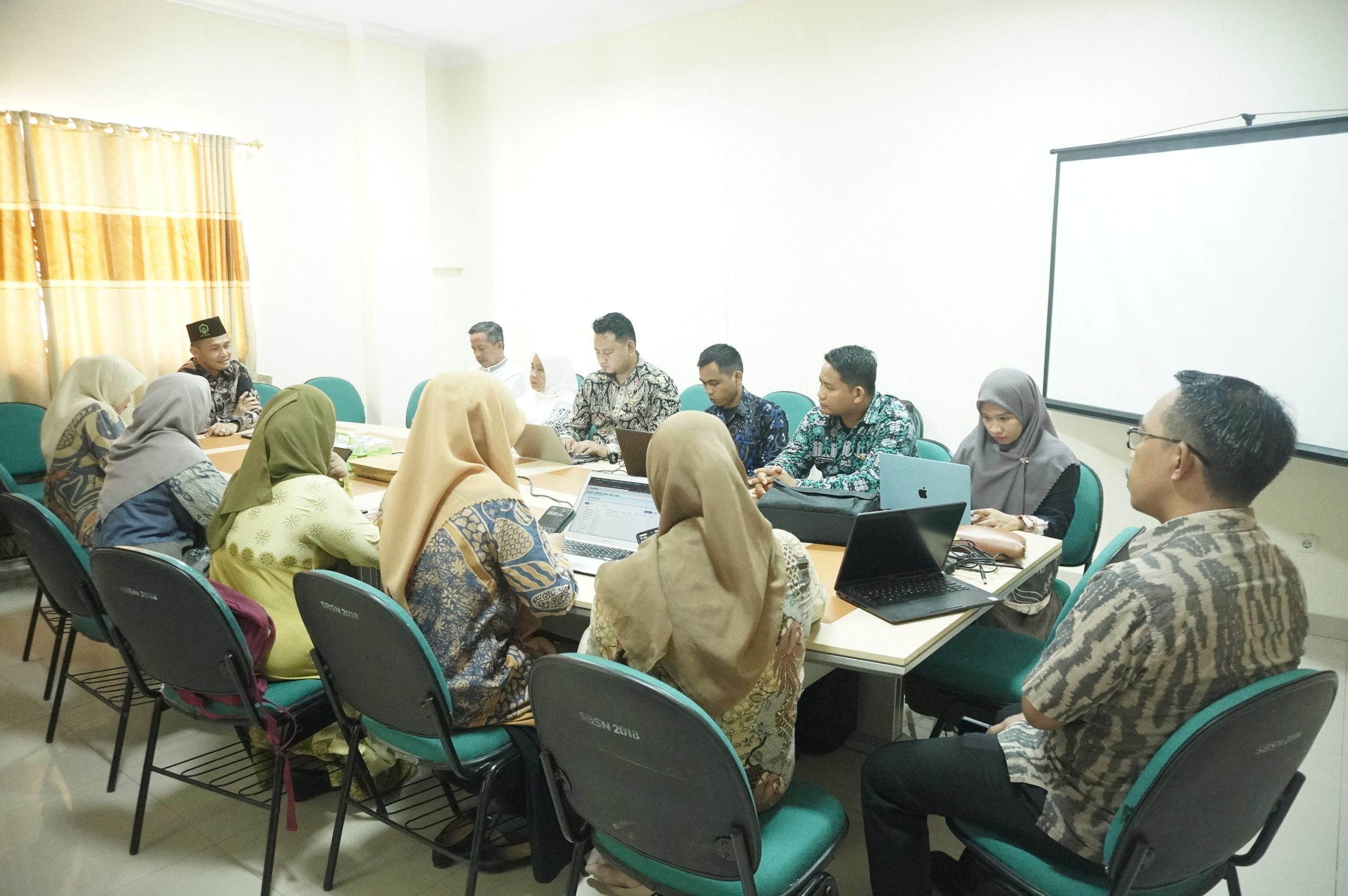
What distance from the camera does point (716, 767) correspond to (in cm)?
125

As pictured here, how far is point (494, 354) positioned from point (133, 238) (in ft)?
6.95

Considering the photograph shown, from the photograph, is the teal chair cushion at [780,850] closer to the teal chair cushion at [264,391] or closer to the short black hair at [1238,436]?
the short black hair at [1238,436]

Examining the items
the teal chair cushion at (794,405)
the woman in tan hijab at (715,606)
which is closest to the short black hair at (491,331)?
the teal chair cushion at (794,405)

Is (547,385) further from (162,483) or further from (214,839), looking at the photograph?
(214,839)

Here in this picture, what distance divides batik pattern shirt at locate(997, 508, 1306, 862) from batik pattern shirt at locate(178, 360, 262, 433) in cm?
419

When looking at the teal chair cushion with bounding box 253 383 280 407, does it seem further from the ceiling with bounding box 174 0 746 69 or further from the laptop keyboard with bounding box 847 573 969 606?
the laptop keyboard with bounding box 847 573 969 606

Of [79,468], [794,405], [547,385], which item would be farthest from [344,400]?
[794,405]

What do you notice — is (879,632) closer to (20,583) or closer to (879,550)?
(879,550)

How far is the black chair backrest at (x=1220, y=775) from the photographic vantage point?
121 centimetres

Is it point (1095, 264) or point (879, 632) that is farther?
point (1095, 264)

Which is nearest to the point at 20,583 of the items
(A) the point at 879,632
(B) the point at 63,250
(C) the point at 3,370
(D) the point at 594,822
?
(C) the point at 3,370

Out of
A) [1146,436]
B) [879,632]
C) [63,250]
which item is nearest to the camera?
[1146,436]

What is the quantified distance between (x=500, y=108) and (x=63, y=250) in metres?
2.90

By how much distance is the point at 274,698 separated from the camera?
2.04 metres
